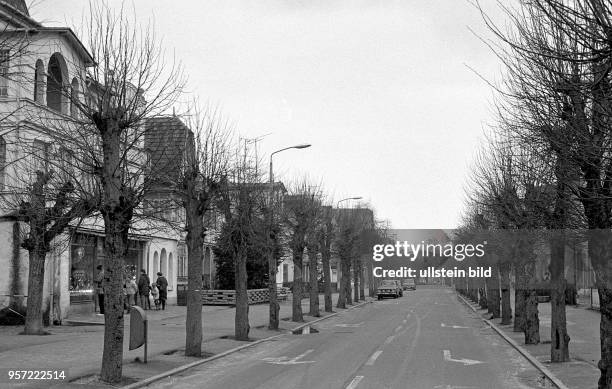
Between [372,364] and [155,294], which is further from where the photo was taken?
[155,294]

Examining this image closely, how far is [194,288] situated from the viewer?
759 inches

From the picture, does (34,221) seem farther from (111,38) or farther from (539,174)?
(539,174)

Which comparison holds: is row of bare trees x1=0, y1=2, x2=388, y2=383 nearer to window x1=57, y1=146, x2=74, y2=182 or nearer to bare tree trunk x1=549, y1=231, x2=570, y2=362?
window x1=57, y1=146, x2=74, y2=182

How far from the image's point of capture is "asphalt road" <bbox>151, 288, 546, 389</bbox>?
48.4 feet

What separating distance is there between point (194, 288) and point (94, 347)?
10.0 feet

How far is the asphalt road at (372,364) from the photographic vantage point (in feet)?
48.4

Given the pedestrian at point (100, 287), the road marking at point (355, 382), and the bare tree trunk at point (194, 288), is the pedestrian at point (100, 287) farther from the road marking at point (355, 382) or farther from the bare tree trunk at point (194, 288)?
the road marking at point (355, 382)

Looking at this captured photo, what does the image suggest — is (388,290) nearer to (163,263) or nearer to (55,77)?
(163,263)

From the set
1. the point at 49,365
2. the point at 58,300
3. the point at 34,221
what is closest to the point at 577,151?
the point at 49,365

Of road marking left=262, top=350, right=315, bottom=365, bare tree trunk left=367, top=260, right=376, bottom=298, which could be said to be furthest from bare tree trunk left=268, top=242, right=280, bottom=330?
bare tree trunk left=367, top=260, right=376, bottom=298

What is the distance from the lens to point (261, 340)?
78.5 ft

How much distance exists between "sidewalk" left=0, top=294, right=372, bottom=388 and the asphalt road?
0.90 m

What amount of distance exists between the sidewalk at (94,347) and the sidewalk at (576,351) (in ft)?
27.0

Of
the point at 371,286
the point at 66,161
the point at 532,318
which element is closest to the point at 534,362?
the point at 532,318
